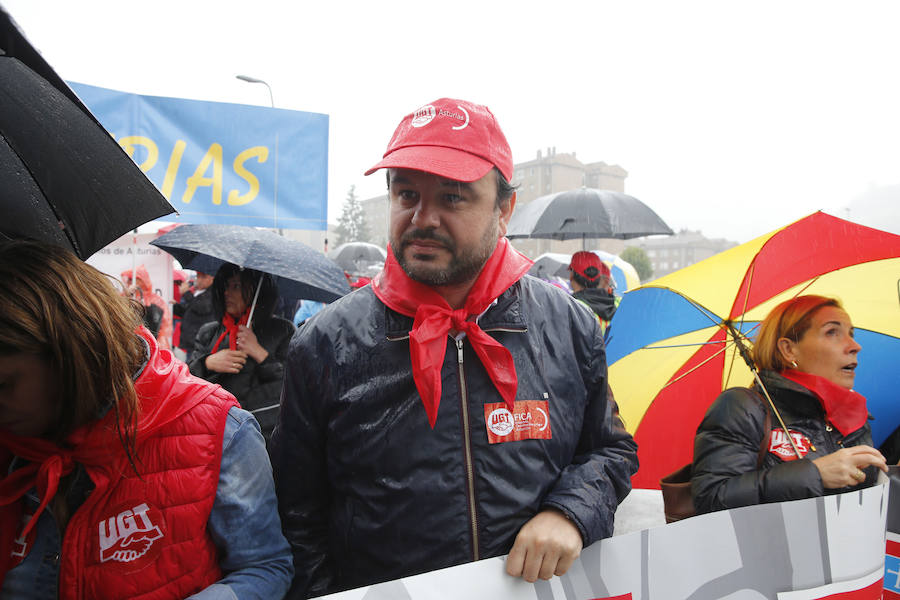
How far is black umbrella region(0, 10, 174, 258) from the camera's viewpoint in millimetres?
1396

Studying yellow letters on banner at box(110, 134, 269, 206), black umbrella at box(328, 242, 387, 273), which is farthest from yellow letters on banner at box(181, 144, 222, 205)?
black umbrella at box(328, 242, 387, 273)

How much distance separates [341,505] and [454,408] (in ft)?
1.46

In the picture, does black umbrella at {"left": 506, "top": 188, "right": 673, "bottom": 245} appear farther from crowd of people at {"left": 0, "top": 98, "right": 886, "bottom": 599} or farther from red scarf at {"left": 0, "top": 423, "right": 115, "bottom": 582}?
red scarf at {"left": 0, "top": 423, "right": 115, "bottom": 582}

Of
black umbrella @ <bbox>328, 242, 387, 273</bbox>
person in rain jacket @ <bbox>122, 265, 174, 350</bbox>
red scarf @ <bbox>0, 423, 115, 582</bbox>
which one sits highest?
red scarf @ <bbox>0, 423, 115, 582</bbox>

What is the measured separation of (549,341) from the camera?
5.66 ft

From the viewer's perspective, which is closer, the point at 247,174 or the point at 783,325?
the point at 783,325

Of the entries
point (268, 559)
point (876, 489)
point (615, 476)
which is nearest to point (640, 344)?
point (876, 489)

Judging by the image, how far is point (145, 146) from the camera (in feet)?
13.4

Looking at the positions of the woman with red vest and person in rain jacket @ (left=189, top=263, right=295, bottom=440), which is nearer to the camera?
the woman with red vest

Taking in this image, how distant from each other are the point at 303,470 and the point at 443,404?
478mm

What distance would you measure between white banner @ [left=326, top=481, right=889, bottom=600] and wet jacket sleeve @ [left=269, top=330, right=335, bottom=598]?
0.42 metres

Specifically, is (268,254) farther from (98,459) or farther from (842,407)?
(842,407)

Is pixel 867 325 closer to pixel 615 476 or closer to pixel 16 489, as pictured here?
pixel 615 476

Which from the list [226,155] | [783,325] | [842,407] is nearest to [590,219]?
[226,155]
